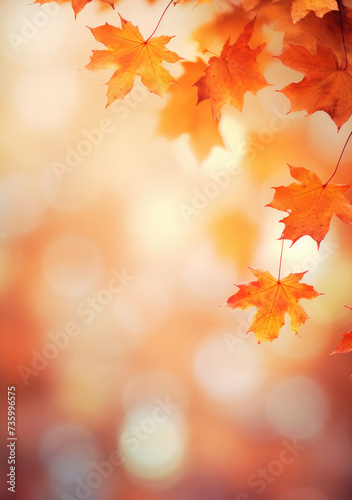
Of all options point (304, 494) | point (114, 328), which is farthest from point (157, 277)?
point (304, 494)

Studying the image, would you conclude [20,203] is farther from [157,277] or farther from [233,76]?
[233,76]

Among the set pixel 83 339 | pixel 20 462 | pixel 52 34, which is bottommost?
pixel 20 462

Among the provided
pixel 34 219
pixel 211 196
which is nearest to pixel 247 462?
pixel 211 196

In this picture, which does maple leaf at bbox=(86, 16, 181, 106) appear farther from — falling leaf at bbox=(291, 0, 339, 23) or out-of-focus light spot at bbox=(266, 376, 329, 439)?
out-of-focus light spot at bbox=(266, 376, 329, 439)

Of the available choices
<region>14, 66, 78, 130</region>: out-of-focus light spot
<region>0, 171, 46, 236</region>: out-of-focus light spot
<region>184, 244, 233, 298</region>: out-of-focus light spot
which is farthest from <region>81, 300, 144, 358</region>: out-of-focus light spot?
<region>14, 66, 78, 130</region>: out-of-focus light spot

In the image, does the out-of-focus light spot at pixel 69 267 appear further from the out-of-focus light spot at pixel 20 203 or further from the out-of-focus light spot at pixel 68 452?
the out-of-focus light spot at pixel 68 452

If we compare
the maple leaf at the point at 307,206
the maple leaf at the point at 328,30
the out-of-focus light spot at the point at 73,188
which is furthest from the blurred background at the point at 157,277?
the maple leaf at the point at 307,206

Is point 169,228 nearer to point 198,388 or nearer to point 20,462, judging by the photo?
point 198,388
